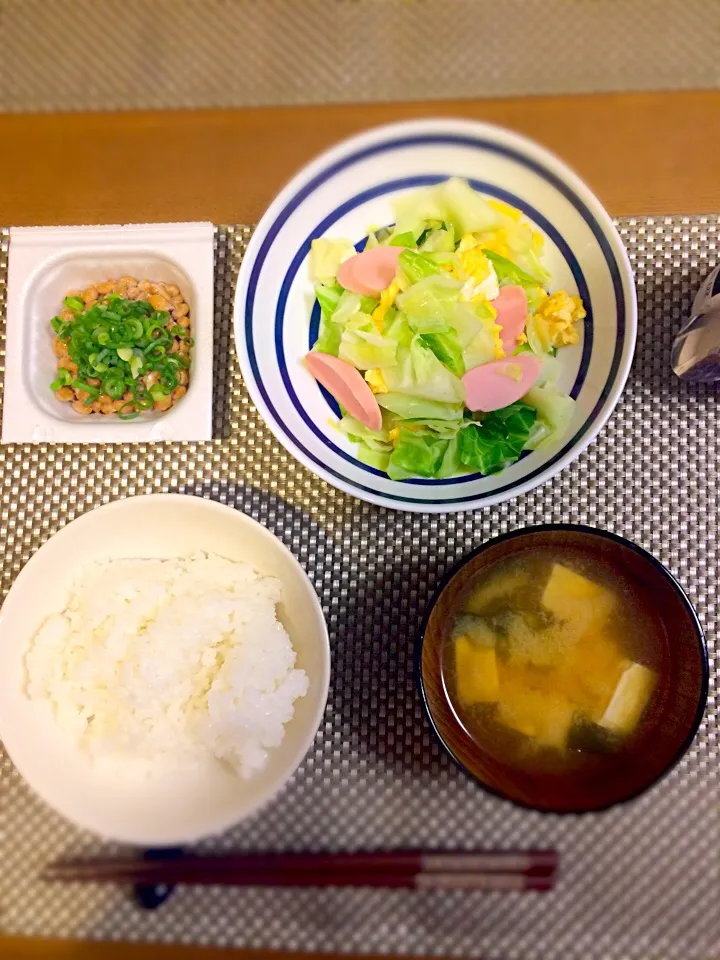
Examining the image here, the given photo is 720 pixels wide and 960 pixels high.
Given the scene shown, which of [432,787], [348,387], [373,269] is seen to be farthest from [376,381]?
[432,787]

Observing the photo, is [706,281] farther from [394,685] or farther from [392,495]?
[394,685]

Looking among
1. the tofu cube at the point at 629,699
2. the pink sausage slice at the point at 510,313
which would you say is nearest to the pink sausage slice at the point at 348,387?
the pink sausage slice at the point at 510,313

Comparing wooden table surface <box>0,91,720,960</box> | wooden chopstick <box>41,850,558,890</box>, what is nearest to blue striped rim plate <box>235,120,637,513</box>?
wooden table surface <box>0,91,720,960</box>

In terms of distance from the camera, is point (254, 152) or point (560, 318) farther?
point (254, 152)

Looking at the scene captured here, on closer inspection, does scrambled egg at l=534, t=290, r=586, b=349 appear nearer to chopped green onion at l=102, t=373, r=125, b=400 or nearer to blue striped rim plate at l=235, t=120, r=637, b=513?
blue striped rim plate at l=235, t=120, r=637, b=513

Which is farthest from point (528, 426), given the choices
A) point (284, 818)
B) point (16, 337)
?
point (16, 337)

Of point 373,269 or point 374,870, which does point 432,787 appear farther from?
point 373,269
